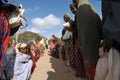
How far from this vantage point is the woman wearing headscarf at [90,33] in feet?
11.4

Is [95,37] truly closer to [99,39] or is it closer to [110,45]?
[99,39]

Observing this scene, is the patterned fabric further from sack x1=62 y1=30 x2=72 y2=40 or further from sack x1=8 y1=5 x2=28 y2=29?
sack x1=62 y1=30 x2=72 y2=40

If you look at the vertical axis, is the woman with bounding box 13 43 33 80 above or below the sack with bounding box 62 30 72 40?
below

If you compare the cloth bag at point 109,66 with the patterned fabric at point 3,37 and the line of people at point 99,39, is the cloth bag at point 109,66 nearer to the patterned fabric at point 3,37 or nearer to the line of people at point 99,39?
the line of people at point 99,39

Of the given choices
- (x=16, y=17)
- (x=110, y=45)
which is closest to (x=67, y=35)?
(x=16, y=17)

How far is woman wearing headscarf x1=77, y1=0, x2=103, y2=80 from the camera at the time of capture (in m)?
3.49

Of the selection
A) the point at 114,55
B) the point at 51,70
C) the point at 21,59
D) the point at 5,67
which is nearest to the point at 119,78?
the point at 114,55

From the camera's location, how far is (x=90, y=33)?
3.46 metres

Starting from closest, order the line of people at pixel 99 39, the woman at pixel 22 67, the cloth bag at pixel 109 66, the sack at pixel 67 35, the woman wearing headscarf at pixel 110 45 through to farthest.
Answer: the woman wearing headscarf at pixel 110 45
the line of people at pixel 99 39
the cloth bag at pixel 109 66
the woman at pixel 22 67
the sack at pixel 67 35

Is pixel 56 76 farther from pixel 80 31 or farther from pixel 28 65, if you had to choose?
pixel 80 31

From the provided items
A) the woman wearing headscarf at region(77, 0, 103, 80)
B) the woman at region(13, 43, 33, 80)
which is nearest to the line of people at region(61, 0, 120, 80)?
the woman wearing headscarf at region(77, 0, 103, 80)

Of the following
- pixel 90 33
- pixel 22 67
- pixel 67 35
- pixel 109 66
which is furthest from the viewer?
pixel 67 35

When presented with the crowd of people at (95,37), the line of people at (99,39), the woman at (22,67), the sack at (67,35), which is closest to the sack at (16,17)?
the crowd of people at (95,37)

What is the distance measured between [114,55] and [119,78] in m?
0.25
